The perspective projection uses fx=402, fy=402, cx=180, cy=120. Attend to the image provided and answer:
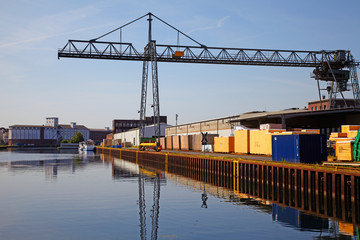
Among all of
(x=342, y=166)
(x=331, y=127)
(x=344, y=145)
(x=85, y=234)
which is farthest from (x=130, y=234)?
(x=331, y=127)

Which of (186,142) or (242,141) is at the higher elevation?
(242,141)

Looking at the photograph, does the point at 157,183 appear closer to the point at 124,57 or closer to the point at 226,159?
the point at 226,159

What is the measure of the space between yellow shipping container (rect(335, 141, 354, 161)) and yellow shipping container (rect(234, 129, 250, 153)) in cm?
1643

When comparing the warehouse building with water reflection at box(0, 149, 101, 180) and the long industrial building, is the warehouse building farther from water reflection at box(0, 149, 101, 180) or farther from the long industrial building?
water reflection at box(0, 149, 101, 180)

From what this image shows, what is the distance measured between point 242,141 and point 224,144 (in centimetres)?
616

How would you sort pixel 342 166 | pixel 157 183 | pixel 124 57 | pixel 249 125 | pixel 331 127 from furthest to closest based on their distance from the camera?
pixel 124 57, pixel 249 125, pixel 331 127, pixel 157 183, pixel 342 166

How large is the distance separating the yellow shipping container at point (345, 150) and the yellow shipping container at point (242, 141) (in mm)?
16429

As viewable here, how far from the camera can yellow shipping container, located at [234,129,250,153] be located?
46072mm

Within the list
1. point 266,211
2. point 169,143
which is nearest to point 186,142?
point 169,143

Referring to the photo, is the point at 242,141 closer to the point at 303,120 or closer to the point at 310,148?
the point at 303,120

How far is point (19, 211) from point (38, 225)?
4.70 m

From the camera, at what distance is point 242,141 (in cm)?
4747

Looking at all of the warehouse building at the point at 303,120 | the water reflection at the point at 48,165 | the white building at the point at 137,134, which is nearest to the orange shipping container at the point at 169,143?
the warehouse building at the point at 303,120

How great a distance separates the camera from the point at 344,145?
2944cm
